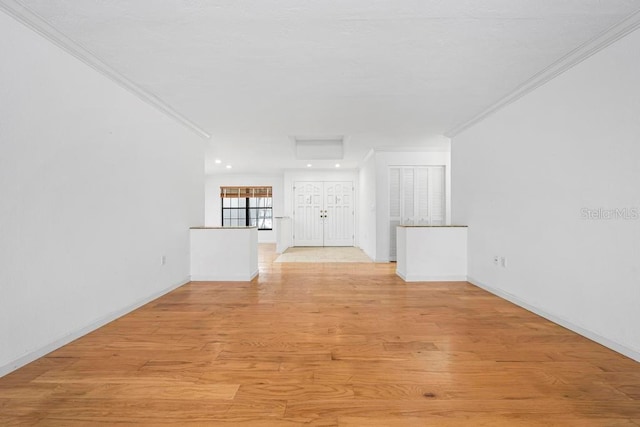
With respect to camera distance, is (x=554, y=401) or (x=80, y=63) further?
(x=80, y=63)

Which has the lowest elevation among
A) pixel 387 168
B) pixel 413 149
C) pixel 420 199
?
pixel 420 199

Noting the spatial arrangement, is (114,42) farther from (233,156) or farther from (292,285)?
(233,156)

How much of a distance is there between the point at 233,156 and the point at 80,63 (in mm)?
4503

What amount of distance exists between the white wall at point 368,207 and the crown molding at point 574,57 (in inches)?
125

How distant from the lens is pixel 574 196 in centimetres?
255

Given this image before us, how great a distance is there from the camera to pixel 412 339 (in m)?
2.39

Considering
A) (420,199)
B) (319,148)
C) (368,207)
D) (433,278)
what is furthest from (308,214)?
(433,278)

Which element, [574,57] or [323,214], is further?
[323,214]

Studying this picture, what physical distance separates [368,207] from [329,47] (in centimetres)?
522

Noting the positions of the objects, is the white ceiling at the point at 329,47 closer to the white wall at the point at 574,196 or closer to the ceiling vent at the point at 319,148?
the white wall at the point at 574,196

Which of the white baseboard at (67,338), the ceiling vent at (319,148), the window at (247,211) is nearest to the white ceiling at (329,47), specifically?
the ceiling vent at (319,148)

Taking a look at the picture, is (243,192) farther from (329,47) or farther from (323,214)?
(329,47)

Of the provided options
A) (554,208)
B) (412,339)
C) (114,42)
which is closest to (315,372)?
(412,339)

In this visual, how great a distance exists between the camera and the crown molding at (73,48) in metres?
1.90
